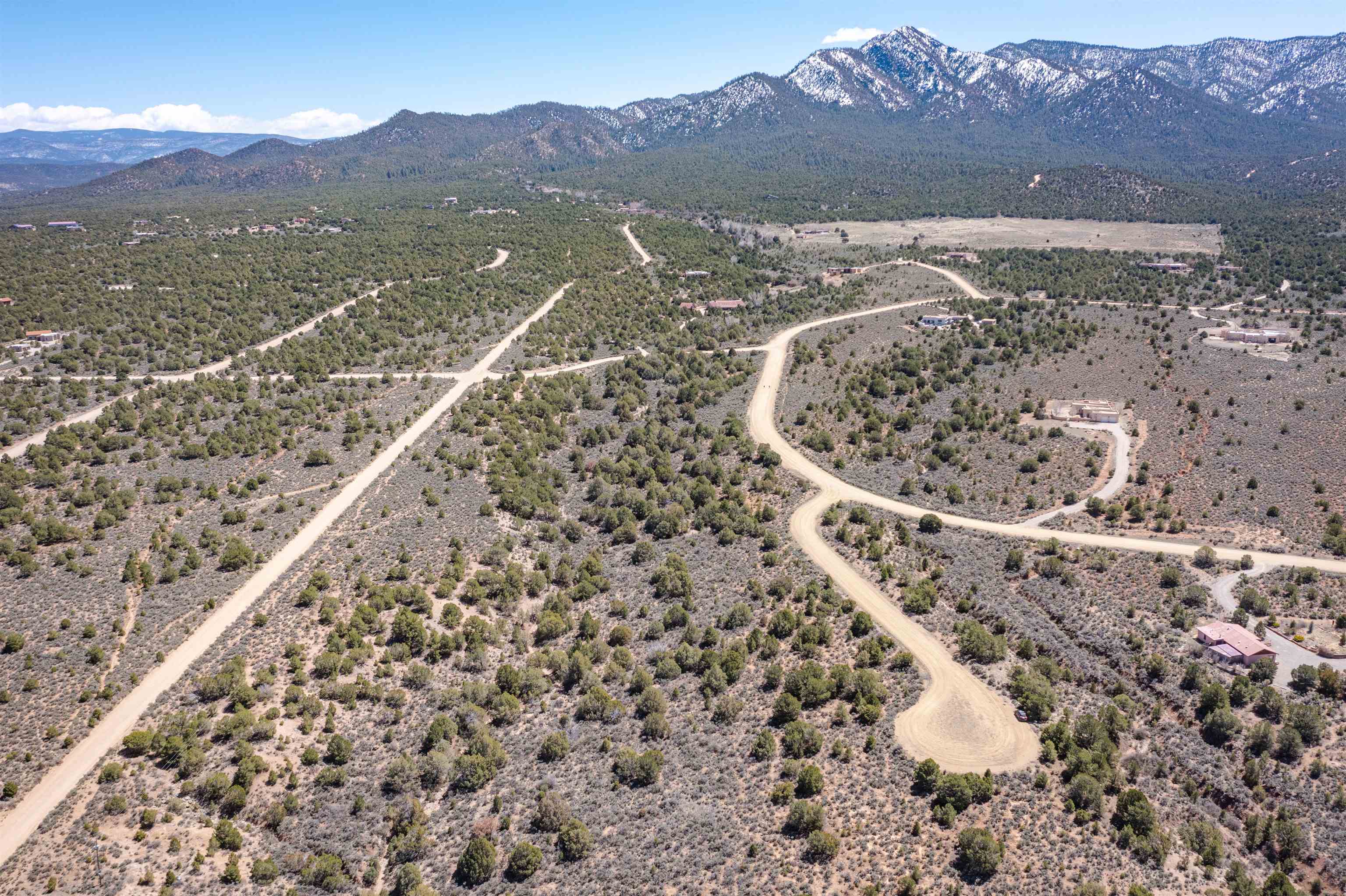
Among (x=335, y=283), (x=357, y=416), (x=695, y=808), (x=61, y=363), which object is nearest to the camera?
(x=695, y=808)

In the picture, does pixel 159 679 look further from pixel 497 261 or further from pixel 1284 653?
pixel 497 261

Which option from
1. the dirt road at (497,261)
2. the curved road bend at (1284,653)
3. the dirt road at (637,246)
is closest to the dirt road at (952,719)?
the curved road bend at (1284,653)

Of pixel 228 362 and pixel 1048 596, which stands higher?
pixel 228 362

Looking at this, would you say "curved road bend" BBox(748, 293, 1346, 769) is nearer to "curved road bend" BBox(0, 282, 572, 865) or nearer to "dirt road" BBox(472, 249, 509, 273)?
"curved road bend" BBox(0, 282, 572, 865)

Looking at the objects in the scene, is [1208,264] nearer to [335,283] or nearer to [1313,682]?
[1313,682]

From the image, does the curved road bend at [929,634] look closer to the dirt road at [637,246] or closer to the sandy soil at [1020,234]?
the dirt road at [637,246]

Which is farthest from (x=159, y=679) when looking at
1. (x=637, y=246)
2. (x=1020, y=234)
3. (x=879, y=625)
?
(x=1020, y=234)

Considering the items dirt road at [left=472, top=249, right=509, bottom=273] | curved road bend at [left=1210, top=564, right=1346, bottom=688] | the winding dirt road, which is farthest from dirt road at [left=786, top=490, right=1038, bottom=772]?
dirt road at [left=472, top=249, right=509, bottom=273]

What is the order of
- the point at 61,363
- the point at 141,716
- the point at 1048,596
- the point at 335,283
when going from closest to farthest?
the point at 141,716 → the point at 1048,596 → the point at 61,363 → the point at 335,283

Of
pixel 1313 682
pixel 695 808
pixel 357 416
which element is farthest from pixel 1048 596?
pixel 357 416
